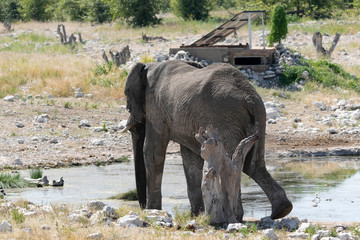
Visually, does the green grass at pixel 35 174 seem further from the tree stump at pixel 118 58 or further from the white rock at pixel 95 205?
the tree stump at pixel 118 58

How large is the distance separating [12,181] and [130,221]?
6.41 metres

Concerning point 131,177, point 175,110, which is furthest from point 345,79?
point 175,110

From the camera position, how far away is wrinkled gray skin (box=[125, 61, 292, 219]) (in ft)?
30.5

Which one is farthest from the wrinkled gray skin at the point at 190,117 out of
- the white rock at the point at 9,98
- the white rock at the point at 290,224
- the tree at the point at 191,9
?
the tree at the point at 191,9

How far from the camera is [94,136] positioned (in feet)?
66.2

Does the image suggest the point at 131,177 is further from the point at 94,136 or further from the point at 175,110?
the point at 175,110

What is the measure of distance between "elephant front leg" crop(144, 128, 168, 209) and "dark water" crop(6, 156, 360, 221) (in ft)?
1.92

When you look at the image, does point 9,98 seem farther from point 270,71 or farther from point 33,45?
point 33,45

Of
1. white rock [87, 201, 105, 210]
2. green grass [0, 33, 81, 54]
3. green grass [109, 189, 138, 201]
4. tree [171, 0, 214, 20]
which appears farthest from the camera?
tree [171, 0, 214, 20]

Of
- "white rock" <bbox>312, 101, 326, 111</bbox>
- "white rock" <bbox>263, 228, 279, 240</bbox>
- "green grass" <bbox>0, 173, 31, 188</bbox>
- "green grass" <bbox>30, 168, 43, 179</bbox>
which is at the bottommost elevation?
"white rock" <bbox>312, 101, 326, 111</bbox>

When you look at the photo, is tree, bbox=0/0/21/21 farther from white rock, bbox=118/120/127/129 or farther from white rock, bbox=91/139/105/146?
white rock, bbox=91/139/105/146

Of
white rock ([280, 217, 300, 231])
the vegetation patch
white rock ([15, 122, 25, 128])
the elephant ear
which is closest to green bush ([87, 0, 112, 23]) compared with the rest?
the vegetation patch

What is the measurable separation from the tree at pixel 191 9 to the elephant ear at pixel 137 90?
44.8 metres

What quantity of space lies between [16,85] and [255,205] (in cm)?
1481
